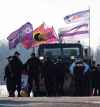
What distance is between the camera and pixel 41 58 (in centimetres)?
3108

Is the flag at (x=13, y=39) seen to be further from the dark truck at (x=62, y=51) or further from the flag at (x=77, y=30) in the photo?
the dark truck at (x=62, y=51)

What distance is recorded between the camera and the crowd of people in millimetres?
29875

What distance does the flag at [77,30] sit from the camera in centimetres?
4428

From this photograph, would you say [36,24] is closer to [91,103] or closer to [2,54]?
[2,54]

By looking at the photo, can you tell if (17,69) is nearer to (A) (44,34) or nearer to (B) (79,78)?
(B) (79,78)

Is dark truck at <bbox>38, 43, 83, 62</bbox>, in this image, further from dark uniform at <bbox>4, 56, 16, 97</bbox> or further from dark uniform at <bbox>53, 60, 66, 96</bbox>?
dark uniform at <bbox>4, 56, 16, 97</bbox>

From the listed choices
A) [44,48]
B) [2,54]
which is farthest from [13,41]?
[44,48]

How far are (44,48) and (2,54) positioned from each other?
1272 centimetres

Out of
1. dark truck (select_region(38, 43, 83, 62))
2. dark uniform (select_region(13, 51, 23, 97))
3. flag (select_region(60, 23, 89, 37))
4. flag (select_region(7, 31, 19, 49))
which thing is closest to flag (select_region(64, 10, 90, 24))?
flag (select_region(60, 23, 89, 37))

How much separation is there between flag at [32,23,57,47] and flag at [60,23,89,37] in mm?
638

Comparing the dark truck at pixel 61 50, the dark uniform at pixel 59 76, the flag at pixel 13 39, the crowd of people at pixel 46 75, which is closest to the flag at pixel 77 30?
the flag at pixel 13 39

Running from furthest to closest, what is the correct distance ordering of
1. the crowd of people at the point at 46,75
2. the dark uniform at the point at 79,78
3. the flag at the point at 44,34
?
1. the flag at the point at 44,34
2. the dark uniform at the point at 79,78
3. the crowd of people at the point at 46,75

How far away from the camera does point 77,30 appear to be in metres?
44.9

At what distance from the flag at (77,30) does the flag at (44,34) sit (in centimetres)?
64
